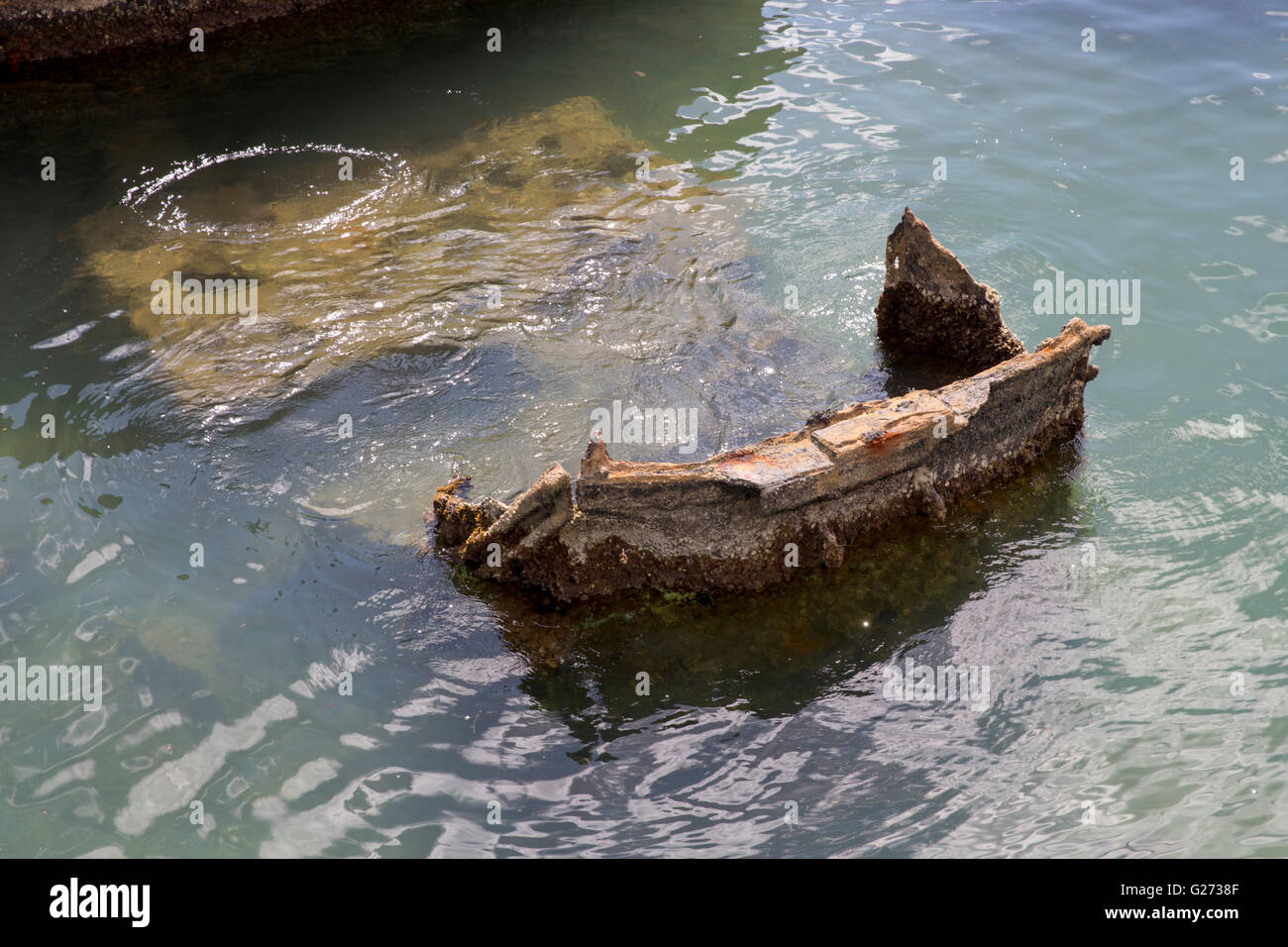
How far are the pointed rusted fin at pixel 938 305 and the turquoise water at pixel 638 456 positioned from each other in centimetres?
63

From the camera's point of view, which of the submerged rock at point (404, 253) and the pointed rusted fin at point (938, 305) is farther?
the submerged rock at point (404, 253)

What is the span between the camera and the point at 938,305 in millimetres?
8391

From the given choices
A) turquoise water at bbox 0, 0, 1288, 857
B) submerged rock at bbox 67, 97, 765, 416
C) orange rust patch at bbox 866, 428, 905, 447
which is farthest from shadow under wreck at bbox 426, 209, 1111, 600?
submerged rock at bbox 67, 97, 765, 416

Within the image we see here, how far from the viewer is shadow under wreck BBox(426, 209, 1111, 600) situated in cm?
613

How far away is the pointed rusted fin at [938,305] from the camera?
8.17 m

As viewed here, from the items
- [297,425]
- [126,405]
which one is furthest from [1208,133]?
[126,405]

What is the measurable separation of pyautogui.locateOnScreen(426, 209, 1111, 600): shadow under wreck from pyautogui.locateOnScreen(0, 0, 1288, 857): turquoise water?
0.77 ft

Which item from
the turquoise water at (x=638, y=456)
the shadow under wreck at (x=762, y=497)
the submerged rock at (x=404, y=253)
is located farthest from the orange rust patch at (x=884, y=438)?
the submerged rock at (x=404, y=253)

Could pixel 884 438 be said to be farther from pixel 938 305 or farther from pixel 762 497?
pixel 938 305

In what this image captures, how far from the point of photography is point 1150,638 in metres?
6.54

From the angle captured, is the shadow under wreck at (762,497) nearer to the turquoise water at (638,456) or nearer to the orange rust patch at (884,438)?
the orange rust patch at (884,438)

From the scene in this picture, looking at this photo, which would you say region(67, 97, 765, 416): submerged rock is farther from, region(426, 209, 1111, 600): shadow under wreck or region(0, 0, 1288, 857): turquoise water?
region(426, 209, 1111, 600): shadow under wreck

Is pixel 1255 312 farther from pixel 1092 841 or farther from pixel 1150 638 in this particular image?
pixel 1092 841

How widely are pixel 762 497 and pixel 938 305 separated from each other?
3203 mm
